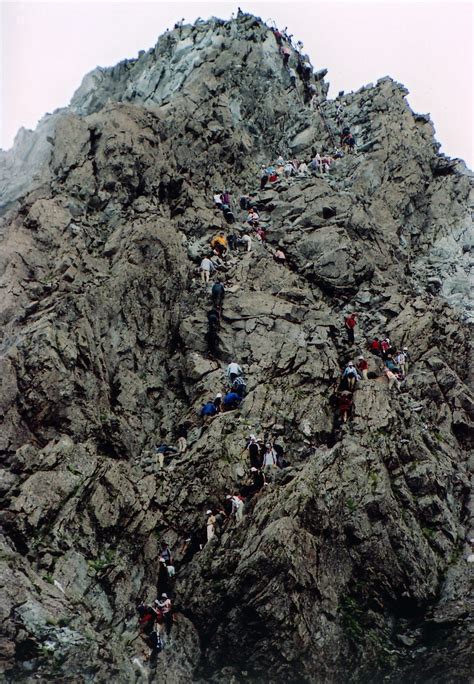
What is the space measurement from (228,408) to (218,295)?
23.5 ft

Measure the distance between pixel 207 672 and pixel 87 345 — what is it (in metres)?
14.2

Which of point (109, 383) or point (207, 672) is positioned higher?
point (109, 383)

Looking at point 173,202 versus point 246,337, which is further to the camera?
point 173,202

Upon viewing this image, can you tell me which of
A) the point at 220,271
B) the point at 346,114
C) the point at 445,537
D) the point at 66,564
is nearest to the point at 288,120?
the point at 346,114

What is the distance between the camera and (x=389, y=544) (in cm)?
2647

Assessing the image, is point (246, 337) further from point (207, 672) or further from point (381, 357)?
point (207, 672)

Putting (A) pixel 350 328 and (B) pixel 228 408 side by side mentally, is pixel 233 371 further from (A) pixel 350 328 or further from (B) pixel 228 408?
(A) pixel 350 328

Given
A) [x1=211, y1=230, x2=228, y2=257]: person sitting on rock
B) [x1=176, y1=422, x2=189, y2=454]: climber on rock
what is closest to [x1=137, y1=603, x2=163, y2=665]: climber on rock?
[x1=176, y1=422, x2=189, y2=454]: climber on rock

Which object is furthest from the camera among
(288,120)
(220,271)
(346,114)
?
(346,114)

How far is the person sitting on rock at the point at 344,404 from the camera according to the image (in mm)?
30641

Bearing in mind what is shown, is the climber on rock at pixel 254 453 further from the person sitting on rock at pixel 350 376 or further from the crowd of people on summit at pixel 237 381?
the person sitting on rock at pixel 350 376

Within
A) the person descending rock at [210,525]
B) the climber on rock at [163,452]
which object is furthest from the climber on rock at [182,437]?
the person descending rock at [210,525]

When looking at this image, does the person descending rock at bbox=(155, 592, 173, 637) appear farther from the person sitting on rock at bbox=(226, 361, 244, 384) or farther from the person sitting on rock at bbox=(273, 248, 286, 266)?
the person sitting on rock at bbox=(273, 248, 286, 266)

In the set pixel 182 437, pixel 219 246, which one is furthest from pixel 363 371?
pixel 219 246
